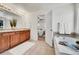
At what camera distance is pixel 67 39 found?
203cm

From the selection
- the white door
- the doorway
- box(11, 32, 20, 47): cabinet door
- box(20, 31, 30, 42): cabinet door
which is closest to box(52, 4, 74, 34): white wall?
the white door

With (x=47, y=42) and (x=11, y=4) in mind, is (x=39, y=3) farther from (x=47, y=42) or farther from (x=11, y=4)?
(x=47, y=42)

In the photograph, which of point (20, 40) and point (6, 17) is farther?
point (20, 40)

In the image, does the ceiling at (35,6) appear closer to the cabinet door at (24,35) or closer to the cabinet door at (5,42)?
the cabinet door at (24,35)

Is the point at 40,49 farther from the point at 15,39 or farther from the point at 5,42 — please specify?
the point at 5,42

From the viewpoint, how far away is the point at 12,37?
6.70ft

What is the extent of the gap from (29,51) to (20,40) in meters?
0.25

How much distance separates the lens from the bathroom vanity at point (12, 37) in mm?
1949

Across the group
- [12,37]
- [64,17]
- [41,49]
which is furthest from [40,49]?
[64,17]

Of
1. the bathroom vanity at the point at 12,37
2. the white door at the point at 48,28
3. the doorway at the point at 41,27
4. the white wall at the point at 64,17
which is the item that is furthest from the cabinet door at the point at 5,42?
the white wall at the point at 64,17

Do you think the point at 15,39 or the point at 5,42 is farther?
the point at 15,39
